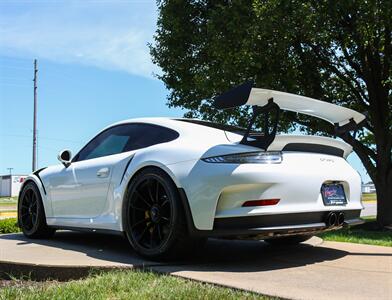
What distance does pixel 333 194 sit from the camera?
4.63m

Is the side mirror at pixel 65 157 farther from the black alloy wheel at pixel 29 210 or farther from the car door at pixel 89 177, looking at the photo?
the black alloy wheel at pixel 29 210

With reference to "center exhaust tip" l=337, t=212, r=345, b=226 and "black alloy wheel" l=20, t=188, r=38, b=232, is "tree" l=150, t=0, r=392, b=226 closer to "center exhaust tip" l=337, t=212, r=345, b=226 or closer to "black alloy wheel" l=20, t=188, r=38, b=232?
"black alloy wheel" l=20, t=188, r=38, b=232

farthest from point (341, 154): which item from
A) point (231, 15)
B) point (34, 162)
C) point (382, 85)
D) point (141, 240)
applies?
point (34, 162)

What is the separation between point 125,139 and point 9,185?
193 feet

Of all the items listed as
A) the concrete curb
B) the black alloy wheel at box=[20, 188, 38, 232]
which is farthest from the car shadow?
the concrete curb

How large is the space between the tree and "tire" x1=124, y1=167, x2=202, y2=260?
6981 mm

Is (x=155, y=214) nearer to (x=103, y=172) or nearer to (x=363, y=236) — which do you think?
(x=103, y=172)

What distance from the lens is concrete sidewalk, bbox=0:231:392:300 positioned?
3572mm

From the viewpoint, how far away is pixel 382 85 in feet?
43.8

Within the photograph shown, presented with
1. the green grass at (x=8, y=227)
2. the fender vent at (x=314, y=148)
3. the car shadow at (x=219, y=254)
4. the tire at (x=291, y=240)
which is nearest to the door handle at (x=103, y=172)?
the car shadow at (x=219, y=254)

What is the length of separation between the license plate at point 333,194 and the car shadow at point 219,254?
22.5 inches

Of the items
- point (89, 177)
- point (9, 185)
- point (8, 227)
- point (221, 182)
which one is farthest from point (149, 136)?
point (9, 185)

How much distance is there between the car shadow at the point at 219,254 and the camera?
4.40 meters

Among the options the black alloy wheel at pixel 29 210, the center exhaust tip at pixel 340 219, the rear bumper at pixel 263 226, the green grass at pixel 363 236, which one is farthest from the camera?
the green grass at pixel 363 236
